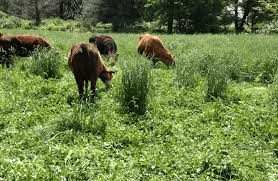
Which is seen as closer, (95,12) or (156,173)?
(156,173)

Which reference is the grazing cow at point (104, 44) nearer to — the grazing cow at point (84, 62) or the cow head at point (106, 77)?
the cow head at point (106, 77)

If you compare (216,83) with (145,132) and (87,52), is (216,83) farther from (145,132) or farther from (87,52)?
(87,52)

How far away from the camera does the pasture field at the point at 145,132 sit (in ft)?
13.2

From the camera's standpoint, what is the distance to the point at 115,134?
16.5ft

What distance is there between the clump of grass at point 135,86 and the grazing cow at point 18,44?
4806 mm

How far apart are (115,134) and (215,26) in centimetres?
3235

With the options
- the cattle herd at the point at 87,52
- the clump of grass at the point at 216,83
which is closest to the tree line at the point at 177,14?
the cattle herd at the point at 87,52

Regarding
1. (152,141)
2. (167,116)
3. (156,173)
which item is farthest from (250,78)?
(156,173)

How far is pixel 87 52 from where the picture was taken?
6.09 m

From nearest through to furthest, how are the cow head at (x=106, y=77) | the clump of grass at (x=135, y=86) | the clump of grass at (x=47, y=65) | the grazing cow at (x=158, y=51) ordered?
the clump of grass at (x=135, y=86), the cow head at (x=106, y=77), the clump of grass at (x=47, y=65), the grazing cow at (x=158, y=51)

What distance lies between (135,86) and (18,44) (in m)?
5.64

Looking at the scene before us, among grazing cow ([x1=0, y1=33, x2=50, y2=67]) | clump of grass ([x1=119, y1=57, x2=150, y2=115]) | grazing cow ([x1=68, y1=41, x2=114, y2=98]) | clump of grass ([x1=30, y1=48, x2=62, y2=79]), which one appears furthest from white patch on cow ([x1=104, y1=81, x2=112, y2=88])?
grazing cow ([x1=0, y1=33, x2=50, y2=67])

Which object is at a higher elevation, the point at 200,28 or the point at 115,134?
the point at 200,28

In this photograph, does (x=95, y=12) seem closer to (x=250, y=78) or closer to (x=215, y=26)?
(x=215, y=26)
